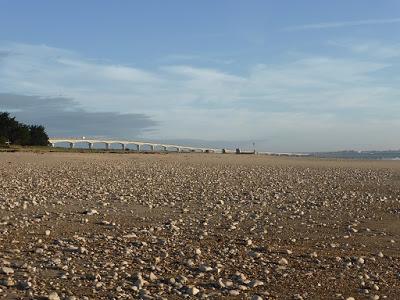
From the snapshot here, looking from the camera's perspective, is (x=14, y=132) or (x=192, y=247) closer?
(x=192, y=247)

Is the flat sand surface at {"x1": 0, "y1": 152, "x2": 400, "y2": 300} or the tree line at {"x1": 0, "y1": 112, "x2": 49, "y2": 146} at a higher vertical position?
the tree line at {"x1": 0, "y1": 112, "x2": 49, "y2": 146}

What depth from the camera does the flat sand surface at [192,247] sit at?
732 centimetres

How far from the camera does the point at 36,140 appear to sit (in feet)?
259

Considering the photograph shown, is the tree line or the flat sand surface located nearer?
the flat sand surface

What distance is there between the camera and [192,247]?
982 cm

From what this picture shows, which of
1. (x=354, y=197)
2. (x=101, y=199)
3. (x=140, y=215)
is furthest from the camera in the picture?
(x=354, y=197)

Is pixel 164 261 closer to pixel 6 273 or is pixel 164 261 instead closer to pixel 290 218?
pixel 6 273

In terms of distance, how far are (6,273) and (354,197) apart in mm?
15698

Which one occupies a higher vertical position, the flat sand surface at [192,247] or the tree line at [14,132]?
the tree line at [14,132]

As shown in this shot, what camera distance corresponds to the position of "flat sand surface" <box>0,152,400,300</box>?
7316 millimetres

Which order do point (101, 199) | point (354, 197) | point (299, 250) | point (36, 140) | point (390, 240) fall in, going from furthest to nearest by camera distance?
point (36, 140)
point (354, 197)
point (101, 199)
point (390, 240)
point (299, 250)

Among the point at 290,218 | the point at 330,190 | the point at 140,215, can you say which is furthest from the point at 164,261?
the point at 330,190

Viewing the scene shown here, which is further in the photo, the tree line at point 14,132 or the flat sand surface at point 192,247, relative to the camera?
the tree line at point 14,132

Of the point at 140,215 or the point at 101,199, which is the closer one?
the point at 140,215
